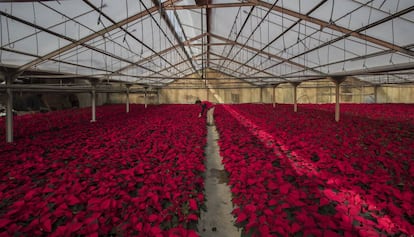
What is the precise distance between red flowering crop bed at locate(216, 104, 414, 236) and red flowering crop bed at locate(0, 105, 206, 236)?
674 millimetres

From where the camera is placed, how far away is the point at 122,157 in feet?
11.5

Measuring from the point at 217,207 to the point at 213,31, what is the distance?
12490 mm

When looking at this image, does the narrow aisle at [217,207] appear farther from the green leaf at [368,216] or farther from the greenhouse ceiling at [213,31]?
the greenhouse ceiling at [213,31]

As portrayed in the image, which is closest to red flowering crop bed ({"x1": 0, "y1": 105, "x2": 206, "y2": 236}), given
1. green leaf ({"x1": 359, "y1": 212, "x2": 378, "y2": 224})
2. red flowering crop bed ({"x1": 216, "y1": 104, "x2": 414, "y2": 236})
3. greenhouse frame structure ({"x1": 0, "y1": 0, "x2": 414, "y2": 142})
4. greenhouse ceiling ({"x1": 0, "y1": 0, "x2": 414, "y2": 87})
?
red flowering crop bed ({"x1": 216, "y1": 104, "x2": 414, "y2": 236})

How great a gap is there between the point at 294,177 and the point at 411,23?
7370 millimetres

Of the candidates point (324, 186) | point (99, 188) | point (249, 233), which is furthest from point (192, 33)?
point (249, 233)

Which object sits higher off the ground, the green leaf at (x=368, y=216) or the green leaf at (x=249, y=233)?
the green leaf at (x=368, y=216)

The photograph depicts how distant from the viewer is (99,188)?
2375 millimetres

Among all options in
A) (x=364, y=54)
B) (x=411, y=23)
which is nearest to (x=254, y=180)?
(x=411, y=23)

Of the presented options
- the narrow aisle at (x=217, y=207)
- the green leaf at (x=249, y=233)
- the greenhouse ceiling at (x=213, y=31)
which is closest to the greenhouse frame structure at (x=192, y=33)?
the greenhouse ceiling at (x=213, y=31)

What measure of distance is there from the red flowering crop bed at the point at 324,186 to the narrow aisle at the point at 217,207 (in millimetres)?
133

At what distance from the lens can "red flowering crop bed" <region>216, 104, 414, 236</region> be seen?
68.9 inches

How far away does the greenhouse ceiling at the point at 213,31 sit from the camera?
234 inches

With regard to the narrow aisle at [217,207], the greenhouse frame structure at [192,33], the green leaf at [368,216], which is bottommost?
the narrow aisle at [217,207]
